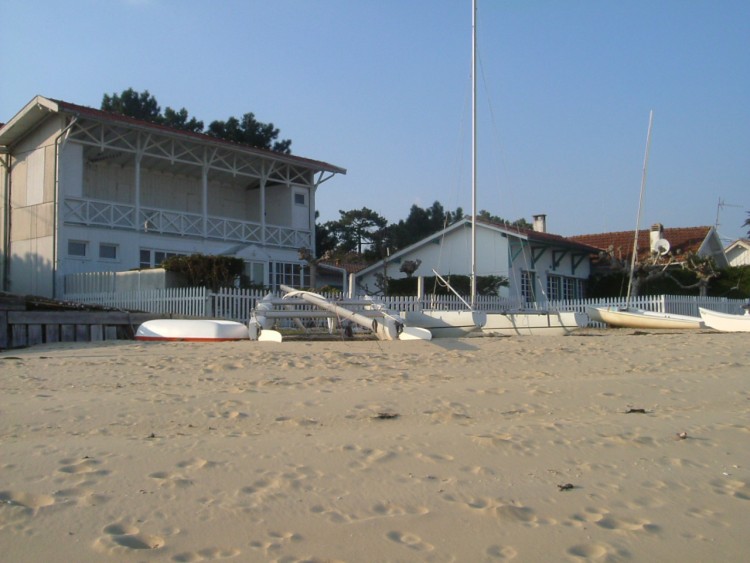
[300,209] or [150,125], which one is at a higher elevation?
[150,125]

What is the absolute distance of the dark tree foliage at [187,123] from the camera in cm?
4019

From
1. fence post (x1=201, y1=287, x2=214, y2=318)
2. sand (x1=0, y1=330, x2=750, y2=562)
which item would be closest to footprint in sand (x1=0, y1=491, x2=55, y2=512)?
sand (x1=0, y1=330, x2=750, y2=562)

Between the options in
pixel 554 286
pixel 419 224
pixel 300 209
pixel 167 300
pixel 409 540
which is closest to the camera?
pixel 409 540

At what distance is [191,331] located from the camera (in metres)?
12.7

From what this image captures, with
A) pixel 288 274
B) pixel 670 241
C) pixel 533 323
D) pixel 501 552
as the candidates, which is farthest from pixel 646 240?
pixel 501 552

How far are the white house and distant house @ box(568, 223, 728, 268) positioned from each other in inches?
84.5

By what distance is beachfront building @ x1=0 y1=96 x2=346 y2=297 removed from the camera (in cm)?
2275

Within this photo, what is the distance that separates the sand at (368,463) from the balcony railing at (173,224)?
15396 millimetres

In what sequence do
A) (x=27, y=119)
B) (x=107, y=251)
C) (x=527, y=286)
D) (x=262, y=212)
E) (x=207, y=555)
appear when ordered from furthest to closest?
(x=527, y=286)
(x=262, y=212)
(x=107, y=251)
(x=27, y=119)
(x=207, y=555)

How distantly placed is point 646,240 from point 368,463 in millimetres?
31325

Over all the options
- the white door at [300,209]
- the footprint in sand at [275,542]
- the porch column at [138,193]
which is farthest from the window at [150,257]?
the footprint in sand at [275,542]

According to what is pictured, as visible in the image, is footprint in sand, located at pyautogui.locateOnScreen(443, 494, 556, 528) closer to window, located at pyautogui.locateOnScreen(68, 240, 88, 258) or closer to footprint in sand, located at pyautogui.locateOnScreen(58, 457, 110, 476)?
footprint in sand, located at pyautogui.locateOnScreen(58, 457, 110, 476)

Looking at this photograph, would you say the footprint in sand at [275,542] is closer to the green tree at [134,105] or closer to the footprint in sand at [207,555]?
the footprint in sand at [207,555]

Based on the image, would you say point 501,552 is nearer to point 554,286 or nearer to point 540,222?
point 554,286
